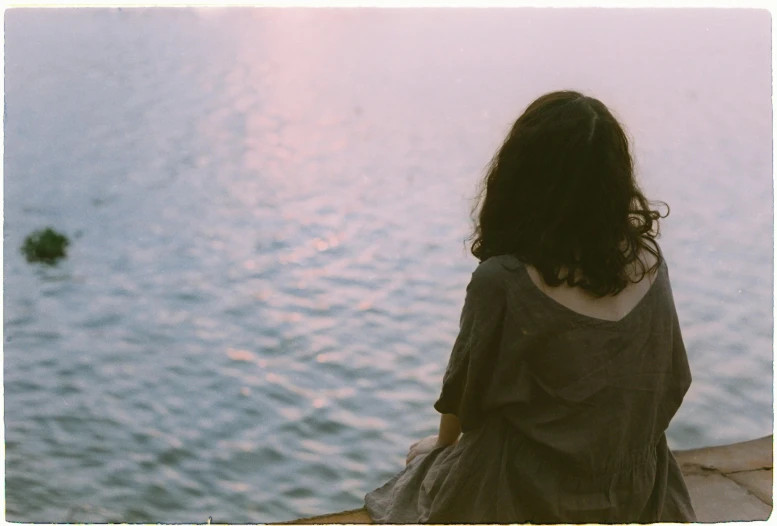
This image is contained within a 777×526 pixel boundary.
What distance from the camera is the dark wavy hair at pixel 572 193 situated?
1433 millimetres

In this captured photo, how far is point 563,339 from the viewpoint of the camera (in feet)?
4.79

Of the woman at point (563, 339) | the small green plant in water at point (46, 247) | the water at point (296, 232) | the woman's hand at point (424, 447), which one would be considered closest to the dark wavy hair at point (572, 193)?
the woman at point (563, 339)

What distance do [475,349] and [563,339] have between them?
0.16 m

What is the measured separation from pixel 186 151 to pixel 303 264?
1728 millimetres

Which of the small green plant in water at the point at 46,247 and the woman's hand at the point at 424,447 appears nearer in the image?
the woman's hand at the point at 424,447

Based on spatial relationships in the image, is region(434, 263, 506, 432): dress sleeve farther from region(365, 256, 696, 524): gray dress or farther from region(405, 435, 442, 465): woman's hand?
region(405, 435, 442, 465): woman's hand

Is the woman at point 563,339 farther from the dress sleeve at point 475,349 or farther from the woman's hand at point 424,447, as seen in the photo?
the woman's hand at point 424,447

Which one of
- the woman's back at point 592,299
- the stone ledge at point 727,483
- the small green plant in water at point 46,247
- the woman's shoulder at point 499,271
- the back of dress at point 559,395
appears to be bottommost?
the stone ledge at point 727,483

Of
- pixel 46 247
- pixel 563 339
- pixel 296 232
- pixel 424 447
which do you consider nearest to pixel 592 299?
pixel 563 339

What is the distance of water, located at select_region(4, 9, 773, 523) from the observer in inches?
120

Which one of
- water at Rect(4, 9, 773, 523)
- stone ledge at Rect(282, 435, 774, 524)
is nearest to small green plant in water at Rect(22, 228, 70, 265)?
water at Rect(4, 9, 773, 523)

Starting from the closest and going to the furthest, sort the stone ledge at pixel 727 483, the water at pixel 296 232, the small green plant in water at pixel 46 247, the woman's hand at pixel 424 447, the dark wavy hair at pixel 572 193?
the dark wavy hair at pixel 572 193 < the woman's hand at pixel 424 447 < the stone ledge at pixel 727 483 < the water at pixel 296 232 < the small green plant in water at pixel 46 247

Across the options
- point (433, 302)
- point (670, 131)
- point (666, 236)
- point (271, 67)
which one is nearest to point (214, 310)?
point (433, 302)

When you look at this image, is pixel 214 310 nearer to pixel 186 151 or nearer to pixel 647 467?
pixel 186 151
